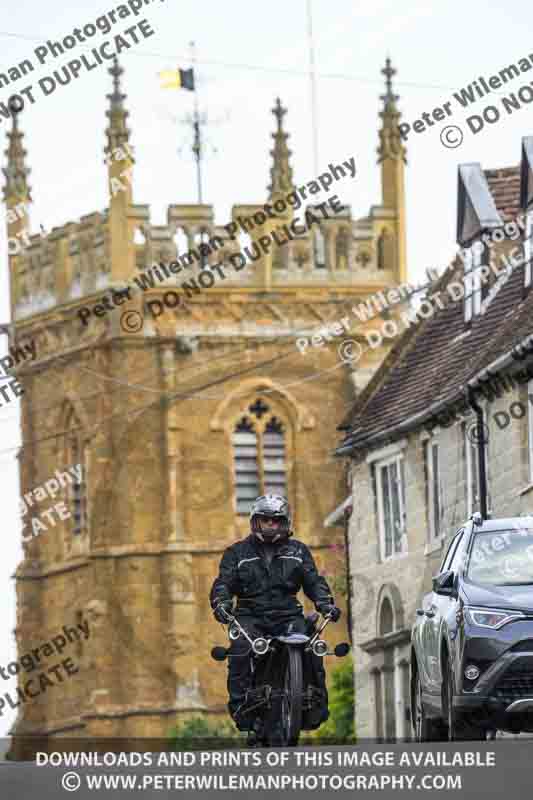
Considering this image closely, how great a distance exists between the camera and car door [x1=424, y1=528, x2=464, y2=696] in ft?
69.6

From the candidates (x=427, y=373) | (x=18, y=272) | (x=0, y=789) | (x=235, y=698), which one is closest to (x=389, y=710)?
(x=427, y=373)

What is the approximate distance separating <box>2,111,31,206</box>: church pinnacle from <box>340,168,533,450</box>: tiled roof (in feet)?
130

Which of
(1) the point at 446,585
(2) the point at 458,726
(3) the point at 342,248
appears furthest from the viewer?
(3) the point at 342,248

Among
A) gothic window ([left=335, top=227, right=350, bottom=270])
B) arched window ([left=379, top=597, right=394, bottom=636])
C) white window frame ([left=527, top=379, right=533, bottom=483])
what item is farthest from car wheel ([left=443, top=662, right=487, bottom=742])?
gothic window ([left=335, top=227, right=350, bottom=270])

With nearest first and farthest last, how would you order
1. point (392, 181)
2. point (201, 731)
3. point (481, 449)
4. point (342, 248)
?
point (481, 449) → point (201, 731) → point (342, 248) → point (392, 181)

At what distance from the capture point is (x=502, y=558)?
2089cm

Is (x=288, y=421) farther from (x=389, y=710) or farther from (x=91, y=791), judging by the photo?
(x=91, y=791)

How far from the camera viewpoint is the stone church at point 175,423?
271 ft

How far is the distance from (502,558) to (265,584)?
75.9 inches

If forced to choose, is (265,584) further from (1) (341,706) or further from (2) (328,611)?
(1) (341,706)

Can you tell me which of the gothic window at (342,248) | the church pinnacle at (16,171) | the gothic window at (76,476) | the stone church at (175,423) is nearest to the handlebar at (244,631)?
the stone church at (175,423)

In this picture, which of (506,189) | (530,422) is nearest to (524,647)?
(530,422)

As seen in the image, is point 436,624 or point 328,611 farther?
point 436,624

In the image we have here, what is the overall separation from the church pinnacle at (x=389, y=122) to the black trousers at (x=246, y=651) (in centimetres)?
6482
